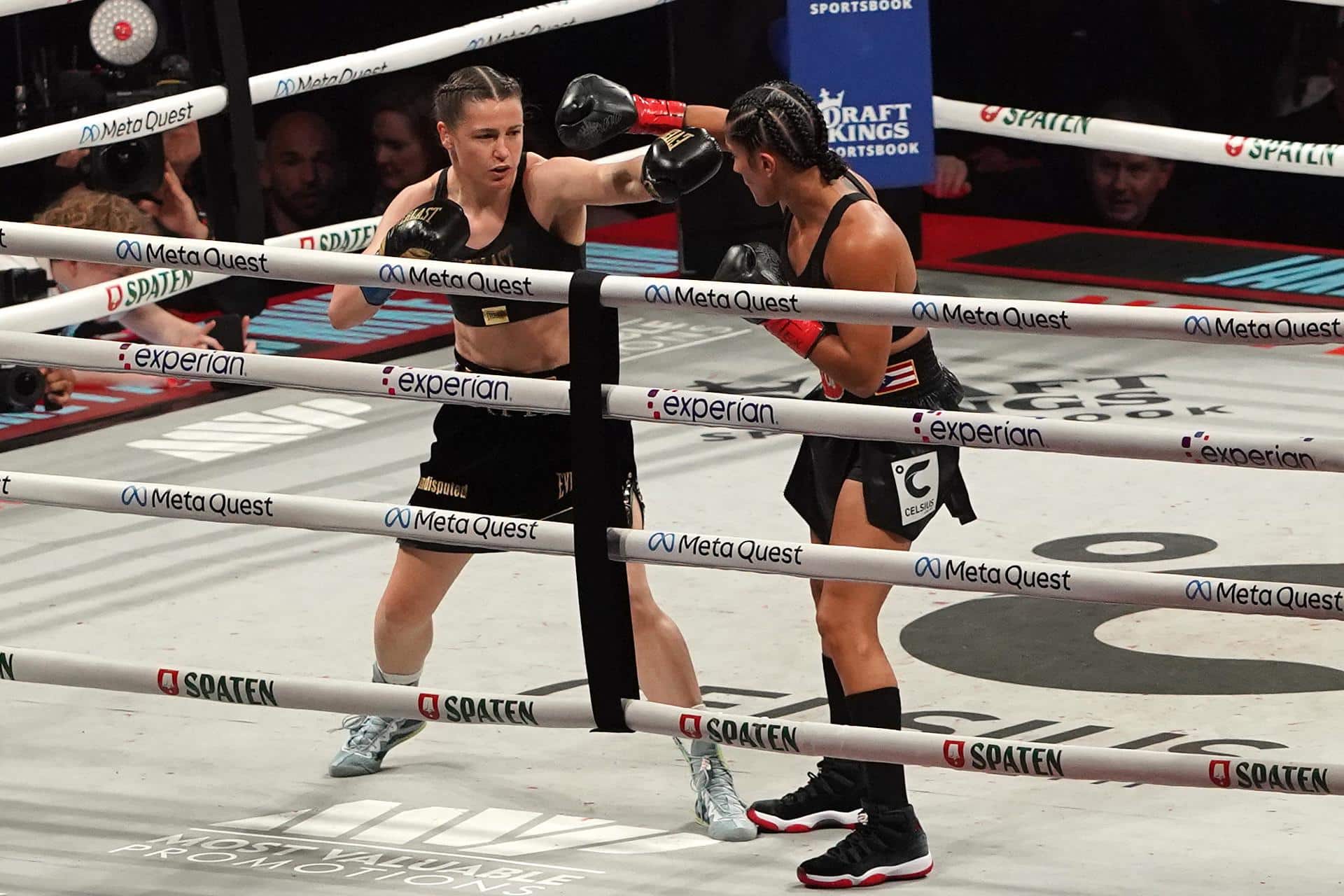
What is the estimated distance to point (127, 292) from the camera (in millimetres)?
6730

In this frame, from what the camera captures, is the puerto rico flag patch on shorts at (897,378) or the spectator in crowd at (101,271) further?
the spectator in crowd at (101,271)

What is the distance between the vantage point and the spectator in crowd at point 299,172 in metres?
9.34

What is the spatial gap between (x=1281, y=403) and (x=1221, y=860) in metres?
3.29

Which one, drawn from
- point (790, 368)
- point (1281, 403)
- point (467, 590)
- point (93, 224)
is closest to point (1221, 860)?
point (467, 590)

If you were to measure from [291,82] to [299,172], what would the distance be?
237cm

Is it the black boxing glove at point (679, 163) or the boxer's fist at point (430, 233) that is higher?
the black boxing glove at point (679, 163)

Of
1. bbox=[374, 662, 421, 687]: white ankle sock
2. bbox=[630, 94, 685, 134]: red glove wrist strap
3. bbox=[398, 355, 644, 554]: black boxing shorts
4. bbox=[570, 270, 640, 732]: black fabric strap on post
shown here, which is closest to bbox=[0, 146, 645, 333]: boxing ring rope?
bbox=[630, 94, 685, 134]: red glove wrist strap

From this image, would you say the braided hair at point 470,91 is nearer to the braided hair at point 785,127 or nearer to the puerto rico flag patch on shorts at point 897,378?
the braided hair at point 785,127

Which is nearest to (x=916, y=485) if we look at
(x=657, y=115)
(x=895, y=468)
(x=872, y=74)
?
(x=895, y=468)

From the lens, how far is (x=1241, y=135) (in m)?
9.33

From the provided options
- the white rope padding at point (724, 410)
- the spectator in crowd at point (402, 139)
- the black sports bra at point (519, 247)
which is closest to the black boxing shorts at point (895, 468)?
the black sports bra at point (519, 247)

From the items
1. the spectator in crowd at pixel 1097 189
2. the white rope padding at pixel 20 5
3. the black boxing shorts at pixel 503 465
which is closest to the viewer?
the black boxing shorts at pixel 503 465

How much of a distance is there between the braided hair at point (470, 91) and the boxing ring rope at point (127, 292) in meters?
1.38

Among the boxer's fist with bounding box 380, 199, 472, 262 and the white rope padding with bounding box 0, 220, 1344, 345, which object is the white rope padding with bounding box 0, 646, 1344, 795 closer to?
the white rope padding with bounding box 0, 220, 1344, 345
